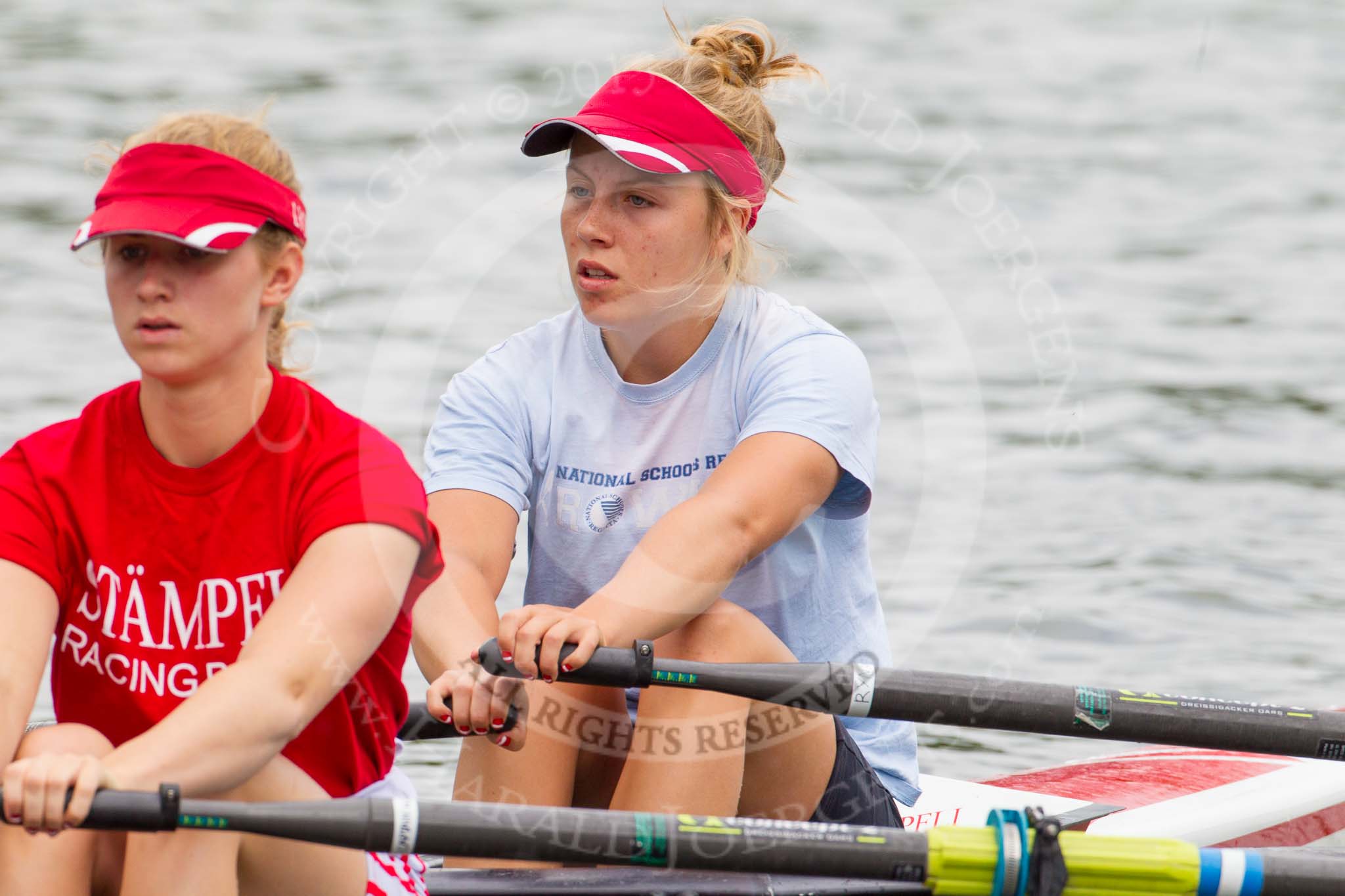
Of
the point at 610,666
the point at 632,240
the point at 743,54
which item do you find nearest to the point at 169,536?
the point at 610,666

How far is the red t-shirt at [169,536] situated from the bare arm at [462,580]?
349 millimetres

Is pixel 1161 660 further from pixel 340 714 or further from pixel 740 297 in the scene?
pixel 340 714

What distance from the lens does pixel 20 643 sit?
1.95 meters

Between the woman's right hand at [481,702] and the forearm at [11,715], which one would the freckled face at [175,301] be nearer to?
the forearm at [11,715]

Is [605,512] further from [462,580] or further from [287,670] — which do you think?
[287,670]

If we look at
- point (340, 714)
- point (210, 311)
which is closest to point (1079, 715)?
point (340, 714)

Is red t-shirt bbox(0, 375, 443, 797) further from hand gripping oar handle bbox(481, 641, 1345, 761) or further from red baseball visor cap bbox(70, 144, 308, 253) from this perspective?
hand gripping oar handle bbox(481, 641, 1345, 761)

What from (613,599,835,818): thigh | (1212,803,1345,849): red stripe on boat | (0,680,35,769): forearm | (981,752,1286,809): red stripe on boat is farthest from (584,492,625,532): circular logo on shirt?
(1212,803,1345,849): red stripe on boat

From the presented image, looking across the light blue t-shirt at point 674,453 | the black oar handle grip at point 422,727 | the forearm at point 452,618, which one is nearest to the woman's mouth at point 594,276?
the light blue t-shirt at point 674,453

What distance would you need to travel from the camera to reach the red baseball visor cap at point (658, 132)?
249 cm

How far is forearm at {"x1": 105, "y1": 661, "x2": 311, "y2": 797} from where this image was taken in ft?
6.04

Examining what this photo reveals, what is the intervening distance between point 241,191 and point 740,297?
Answer: 885 millimetres

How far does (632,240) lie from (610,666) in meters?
0.63

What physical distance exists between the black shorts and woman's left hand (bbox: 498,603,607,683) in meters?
0.45
